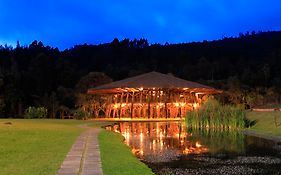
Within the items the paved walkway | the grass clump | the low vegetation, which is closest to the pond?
the paved walkway

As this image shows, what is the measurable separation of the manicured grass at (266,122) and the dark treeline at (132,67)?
48.8 ft

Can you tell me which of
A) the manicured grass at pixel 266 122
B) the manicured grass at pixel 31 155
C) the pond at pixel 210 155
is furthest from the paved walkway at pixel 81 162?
the manicured grass at pixel 266 122

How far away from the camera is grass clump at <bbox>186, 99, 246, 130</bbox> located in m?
22.7

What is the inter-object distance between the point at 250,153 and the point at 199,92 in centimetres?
2792

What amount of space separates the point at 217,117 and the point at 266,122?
8.25 feet

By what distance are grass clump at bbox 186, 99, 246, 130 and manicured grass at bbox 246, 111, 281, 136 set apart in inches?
34.2

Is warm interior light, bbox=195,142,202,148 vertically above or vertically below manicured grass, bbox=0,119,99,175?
below

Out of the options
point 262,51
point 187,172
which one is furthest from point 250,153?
point 262,51

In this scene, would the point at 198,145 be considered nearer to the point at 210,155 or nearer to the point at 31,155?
the point at 210,155

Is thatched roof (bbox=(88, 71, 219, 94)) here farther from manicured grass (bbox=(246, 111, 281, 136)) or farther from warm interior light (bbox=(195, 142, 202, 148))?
warm interior light (bbox=(195, 142, 202, 148))

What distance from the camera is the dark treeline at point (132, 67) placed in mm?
47469

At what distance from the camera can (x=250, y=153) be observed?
1354 cm

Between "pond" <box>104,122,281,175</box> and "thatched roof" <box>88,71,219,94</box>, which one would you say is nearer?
"pond" <box>104,122,281,175</box>

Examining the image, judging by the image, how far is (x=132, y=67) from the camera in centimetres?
7875
